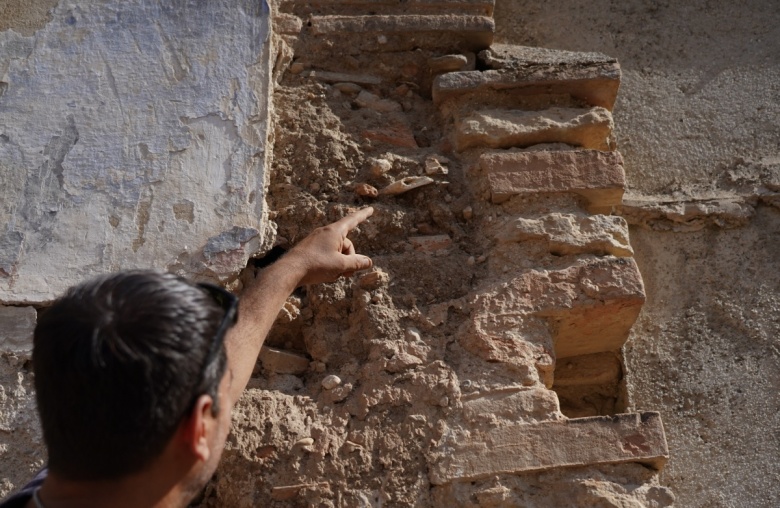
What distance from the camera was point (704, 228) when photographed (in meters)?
2.34

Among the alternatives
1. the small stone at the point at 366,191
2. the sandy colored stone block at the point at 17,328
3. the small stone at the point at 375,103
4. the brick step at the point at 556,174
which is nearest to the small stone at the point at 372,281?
the small stone at the point at 366,191

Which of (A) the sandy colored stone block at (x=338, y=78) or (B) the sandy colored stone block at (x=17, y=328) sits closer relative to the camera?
(B) the sandy colored stone block at (x=17, y=328)

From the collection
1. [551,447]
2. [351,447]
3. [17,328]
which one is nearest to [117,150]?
[17,328]

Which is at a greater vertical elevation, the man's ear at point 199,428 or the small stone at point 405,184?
the small stone at point 405,184

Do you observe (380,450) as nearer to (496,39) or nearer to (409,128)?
(409,128)

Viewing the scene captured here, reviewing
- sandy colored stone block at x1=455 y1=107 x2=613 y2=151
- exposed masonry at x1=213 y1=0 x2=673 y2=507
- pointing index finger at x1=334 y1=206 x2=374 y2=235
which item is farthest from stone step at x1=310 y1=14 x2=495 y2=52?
pointing index finger at x1=334 y1=206 x2=374 y2=235

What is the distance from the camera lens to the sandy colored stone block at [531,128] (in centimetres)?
219

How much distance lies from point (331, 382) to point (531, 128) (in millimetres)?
813

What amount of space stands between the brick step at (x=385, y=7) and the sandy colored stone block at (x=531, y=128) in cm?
35

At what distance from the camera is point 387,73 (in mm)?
2385

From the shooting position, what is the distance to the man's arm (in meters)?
1.74

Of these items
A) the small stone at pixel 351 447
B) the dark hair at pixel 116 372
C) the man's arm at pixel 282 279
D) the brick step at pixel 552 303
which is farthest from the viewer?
the brick step at pixel 552 303

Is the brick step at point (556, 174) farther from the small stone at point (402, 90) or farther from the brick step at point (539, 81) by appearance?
the small stone at point (402, 90)

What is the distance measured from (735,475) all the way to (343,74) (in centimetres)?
140
